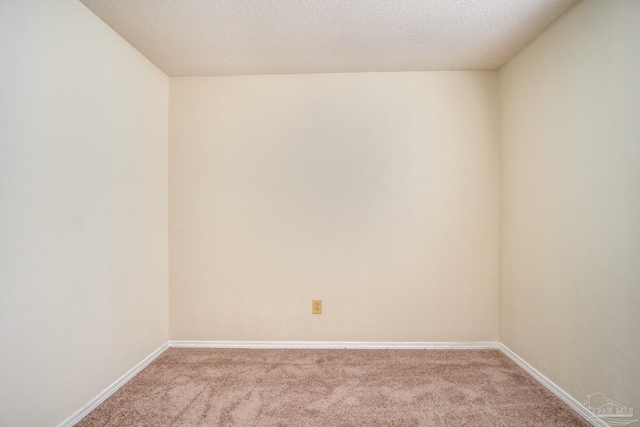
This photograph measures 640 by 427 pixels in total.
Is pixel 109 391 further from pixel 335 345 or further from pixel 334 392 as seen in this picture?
pixel 335 345

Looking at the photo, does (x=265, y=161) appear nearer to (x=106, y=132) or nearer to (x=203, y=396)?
(x=106, y=132)

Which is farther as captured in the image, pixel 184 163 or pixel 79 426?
pixel 184 163

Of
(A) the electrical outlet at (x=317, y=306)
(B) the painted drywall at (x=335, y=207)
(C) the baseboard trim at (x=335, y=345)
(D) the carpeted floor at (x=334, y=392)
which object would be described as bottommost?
(D) the carpeted floor at (x=334, y=392)

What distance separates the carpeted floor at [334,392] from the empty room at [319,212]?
2 centimetres

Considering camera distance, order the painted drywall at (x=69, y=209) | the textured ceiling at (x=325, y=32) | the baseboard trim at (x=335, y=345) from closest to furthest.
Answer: the painted drywall at (x=69, y=209) < the textured ceiling at (x=325, y=32) < the baseboard trim at (x=335, y=345)

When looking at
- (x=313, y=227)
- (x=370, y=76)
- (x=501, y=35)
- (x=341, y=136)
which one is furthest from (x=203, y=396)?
(x=501, y=35)

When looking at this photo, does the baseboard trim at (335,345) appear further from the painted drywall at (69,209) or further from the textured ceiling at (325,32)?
the textured ceiling at (325,32)

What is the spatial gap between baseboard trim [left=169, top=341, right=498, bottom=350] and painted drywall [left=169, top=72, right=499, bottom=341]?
0.05m

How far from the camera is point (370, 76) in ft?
8.89

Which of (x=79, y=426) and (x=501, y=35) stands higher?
(x=501, y=35)

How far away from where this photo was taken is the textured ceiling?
5.95ft

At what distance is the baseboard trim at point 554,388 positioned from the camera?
1706mm

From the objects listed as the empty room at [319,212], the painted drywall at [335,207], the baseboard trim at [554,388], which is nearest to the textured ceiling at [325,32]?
the empty room at [319,212]

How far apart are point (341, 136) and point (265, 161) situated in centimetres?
65
